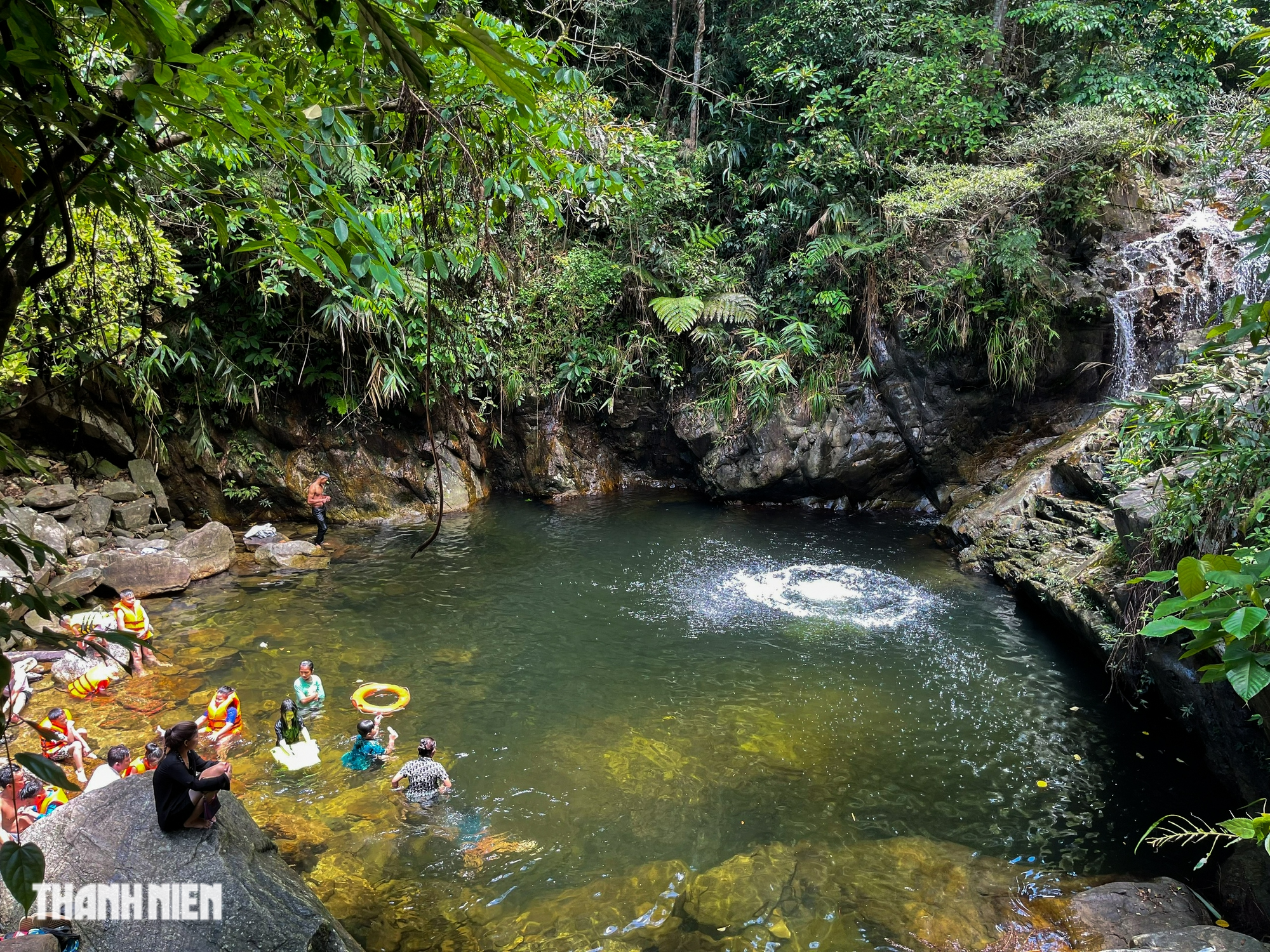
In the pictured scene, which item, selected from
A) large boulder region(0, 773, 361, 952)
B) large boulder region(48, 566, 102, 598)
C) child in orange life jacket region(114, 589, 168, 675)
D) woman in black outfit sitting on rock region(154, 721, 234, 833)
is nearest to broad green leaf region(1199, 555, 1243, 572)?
large boulder region(0, 773, 361, 952)

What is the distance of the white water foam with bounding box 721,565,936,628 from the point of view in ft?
29.7

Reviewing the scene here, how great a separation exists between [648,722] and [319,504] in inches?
274

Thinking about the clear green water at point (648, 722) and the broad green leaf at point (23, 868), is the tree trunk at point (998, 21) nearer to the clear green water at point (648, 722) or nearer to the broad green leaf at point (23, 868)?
the clear green water at point (648, 722)

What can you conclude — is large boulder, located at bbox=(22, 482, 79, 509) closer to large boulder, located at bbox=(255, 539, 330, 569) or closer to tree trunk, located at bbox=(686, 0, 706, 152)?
large boulder, located at bbox=(255, 539, 330, 569)

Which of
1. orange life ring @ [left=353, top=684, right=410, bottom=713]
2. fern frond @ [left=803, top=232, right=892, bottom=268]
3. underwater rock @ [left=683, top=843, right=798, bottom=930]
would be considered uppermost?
fern frond @ [left=803, top=232, right=892, bottom=268]

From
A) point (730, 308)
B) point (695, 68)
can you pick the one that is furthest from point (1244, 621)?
point (695, 68)

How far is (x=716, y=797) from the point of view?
5.73 m

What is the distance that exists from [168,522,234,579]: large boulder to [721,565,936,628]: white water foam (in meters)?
6.91

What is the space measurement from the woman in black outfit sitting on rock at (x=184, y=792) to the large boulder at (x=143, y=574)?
615cm

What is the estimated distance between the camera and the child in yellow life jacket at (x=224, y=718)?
6.30 metres

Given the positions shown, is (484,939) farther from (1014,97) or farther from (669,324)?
(1014,97)

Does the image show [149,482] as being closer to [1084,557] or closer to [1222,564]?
[1222,564]

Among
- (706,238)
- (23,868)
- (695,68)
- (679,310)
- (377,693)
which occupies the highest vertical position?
(695,68)

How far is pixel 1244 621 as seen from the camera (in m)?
1.76
